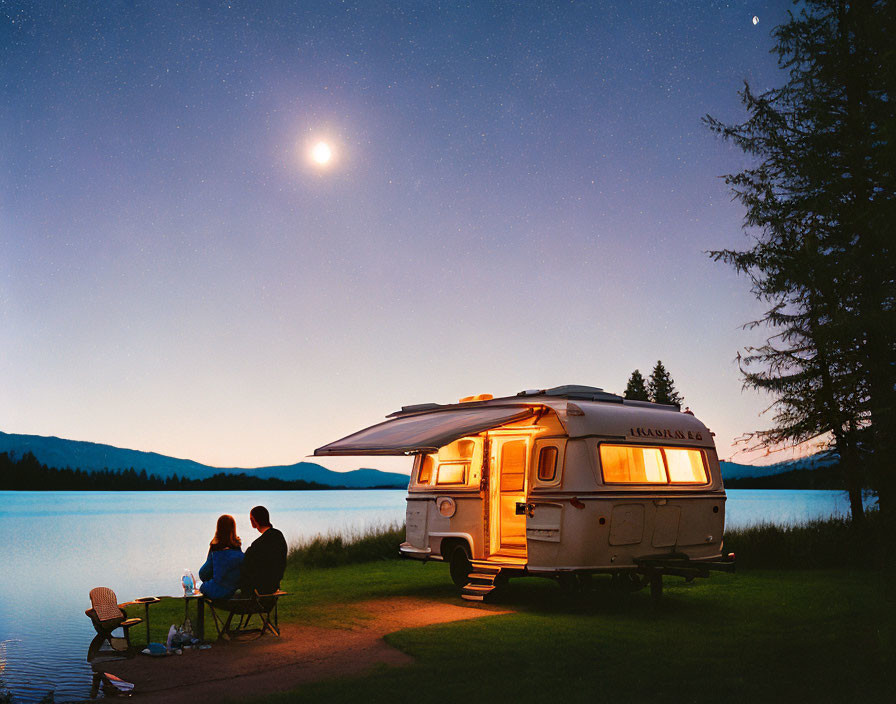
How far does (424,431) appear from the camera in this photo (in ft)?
37.5

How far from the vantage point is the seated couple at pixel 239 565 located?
334 inches

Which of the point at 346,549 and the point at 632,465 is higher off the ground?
the point at 632,465

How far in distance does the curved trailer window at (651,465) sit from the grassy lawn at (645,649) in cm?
174

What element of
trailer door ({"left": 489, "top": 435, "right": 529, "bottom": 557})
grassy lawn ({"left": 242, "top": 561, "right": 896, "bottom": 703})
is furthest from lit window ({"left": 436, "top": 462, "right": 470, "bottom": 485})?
grassy lawn ({"left": 242, "top": 561, "right": 896, "bottom": 703})

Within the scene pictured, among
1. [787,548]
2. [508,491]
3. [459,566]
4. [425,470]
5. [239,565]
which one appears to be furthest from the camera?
[787,548]

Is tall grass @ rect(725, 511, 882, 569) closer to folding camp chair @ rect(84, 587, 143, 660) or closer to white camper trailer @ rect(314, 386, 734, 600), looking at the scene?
white camper trailer @ rect(314, 386, 734, 600)

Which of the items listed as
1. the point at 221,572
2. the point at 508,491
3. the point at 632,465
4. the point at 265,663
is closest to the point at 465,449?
the point at 508,491

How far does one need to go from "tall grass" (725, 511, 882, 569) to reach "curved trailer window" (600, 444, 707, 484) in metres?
5.62

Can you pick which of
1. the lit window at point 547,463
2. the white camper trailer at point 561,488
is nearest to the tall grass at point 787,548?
the white camper trailer at point 561,488

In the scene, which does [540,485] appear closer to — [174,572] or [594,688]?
[594,688]

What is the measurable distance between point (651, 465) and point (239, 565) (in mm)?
5800

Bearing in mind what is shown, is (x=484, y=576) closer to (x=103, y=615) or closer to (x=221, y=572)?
(x=221, y=572)

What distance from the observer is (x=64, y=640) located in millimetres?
12734

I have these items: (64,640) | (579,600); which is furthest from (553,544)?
(64,640)
